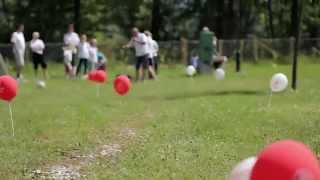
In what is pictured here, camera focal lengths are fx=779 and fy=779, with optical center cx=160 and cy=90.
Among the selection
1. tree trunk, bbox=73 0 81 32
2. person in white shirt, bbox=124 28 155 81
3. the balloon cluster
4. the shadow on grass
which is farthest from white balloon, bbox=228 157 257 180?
tree trunk, bbox=73 0 81 32

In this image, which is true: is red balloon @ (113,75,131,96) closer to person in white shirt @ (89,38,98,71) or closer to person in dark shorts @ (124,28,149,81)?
person in dark shorts @ (124,28,149,81)

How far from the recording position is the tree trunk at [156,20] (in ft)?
185

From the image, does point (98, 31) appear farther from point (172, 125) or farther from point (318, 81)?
point (172, 125)

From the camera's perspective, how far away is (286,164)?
17.4ft

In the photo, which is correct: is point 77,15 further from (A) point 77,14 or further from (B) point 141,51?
(B) point 141,51

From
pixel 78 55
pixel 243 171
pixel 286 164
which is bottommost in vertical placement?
pixel 78 55

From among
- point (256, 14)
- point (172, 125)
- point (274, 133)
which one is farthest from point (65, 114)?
point (256, 14)

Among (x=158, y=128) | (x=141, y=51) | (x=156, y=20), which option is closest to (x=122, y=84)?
(x=158, y=128)

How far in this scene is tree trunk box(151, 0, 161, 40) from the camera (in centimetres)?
5625

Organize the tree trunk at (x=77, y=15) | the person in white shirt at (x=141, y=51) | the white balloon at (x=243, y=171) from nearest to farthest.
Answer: the white balloon at (x=243, y=171)
the person in white shirt at (x=141, y=51)
the tree trunk at (x=77, y=15)

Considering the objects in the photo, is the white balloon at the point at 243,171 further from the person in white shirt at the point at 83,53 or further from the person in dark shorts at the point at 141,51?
the person in white shirt at the point at 83,53

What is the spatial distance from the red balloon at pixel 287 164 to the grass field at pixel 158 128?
3.89m

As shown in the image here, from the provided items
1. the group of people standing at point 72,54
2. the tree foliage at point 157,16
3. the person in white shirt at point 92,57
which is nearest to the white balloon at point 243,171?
the group of people standing at point 72,54

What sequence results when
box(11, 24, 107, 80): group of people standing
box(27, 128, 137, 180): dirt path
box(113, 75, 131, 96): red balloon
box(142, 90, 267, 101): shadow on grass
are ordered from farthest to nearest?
box(11, 24, 107, 80): group of people standing → box(142, 90, 267, 101): shadow on grass → box(113, 75, 131, 96): red balloon → box(27, 128, 137, 180): dirt path
